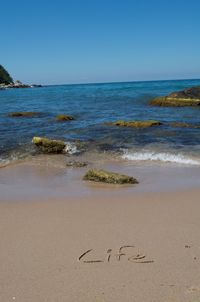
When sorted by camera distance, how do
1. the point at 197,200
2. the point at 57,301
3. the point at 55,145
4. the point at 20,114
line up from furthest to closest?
the point at 20,114 → the point at 55,145 → the point at 197,200 → the point at 57,301

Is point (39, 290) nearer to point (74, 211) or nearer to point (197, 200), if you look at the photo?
point (74, 211)

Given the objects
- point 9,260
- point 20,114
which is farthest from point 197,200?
point 20,114

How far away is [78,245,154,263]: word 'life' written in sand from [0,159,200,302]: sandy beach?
1 cm

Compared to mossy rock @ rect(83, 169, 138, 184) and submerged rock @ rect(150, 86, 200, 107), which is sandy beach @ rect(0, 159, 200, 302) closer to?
mossy rock @ rect(83, 169, 138, 184)

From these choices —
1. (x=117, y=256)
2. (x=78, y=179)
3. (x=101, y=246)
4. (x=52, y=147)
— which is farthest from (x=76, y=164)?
(x=117, y=256)

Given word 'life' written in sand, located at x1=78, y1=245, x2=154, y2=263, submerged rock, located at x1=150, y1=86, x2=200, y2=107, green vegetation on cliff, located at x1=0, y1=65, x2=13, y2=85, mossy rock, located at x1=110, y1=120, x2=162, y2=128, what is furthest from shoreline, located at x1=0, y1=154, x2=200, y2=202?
green vegetation on cliff, located at x1=0, y1=65, x2=13, y2=85

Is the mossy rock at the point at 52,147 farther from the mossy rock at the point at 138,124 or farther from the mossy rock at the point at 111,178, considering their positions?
the mossy rock at the point at 138,124

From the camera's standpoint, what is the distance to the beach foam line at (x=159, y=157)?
9.24 metres

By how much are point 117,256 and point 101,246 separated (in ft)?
0.95

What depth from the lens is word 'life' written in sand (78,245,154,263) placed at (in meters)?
3.99

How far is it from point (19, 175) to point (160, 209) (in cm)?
376

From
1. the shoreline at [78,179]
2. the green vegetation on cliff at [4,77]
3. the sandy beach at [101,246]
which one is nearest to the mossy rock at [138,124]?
the shoreline at [78,179]

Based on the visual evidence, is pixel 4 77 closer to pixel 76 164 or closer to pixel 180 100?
pixel 180 100

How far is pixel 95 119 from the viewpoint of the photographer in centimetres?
1934
